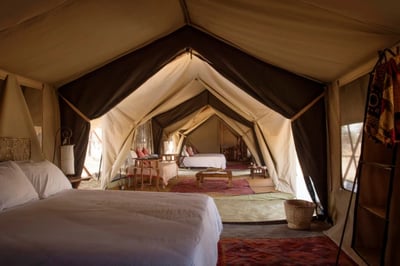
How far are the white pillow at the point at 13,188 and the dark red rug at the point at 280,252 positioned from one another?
5.71 feet

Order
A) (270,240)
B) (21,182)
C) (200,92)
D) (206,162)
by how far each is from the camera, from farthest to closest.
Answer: (206,162), (200,92), (270,240), (21,182)

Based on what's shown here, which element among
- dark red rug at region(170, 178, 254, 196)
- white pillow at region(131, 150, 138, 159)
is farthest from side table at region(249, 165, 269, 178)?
white pillow at region(131, 150, 138, 159)

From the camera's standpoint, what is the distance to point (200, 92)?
7.94 meters

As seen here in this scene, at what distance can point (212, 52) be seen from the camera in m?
3.82

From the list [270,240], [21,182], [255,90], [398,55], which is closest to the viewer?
[398,55]

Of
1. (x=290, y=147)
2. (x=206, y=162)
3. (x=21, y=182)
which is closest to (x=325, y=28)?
(x=21, y=182)

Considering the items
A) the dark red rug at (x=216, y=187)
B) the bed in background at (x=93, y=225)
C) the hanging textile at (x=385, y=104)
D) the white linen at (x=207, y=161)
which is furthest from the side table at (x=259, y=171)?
the hanging textile at (x=385, y=104)

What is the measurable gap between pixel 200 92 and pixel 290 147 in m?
3.16

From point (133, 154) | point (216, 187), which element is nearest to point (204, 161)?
point (216, 187)

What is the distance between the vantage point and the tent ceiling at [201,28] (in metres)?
1.99

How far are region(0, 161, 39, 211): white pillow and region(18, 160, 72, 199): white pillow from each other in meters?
0.12

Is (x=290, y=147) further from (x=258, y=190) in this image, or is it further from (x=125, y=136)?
(x=125, y=136)

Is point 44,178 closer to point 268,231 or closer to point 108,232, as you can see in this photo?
point 108,232

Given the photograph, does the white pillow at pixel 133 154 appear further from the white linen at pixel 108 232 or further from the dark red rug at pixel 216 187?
the white linen at pixel 108 232
